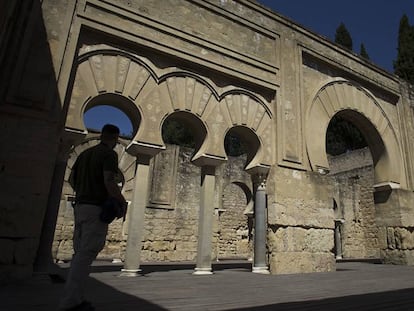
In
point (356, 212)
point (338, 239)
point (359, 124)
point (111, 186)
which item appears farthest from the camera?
point (356, 212)

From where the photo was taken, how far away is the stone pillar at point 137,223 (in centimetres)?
477

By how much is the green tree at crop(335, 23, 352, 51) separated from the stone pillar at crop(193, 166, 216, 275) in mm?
27481

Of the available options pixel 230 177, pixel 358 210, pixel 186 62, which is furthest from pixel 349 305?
pixel 358 210

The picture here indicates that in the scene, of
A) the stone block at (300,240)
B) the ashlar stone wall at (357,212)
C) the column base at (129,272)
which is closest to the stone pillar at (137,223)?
the column base at (129,272)

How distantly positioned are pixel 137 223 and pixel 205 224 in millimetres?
1189

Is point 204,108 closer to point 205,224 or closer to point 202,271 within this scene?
point 205,224

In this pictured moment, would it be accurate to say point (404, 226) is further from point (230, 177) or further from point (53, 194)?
point (53, 194)

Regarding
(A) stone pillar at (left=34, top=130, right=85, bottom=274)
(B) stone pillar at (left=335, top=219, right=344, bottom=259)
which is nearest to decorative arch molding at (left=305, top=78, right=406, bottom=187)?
(A) stone pillar at (left=34, top=130, right=85, bottom=274)

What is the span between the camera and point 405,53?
24766 millimetres

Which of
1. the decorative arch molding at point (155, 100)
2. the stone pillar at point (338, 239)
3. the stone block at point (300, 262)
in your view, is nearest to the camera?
the decorative arch molding at point (155, 100)

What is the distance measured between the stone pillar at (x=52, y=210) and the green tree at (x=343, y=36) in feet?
95.3

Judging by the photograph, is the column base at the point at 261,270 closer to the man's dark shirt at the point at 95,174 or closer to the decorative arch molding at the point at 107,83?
the decorative arch molding at the point at 107,83

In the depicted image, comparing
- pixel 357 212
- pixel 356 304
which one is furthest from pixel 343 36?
pixel 356 304

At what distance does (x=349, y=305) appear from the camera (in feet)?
9.26
